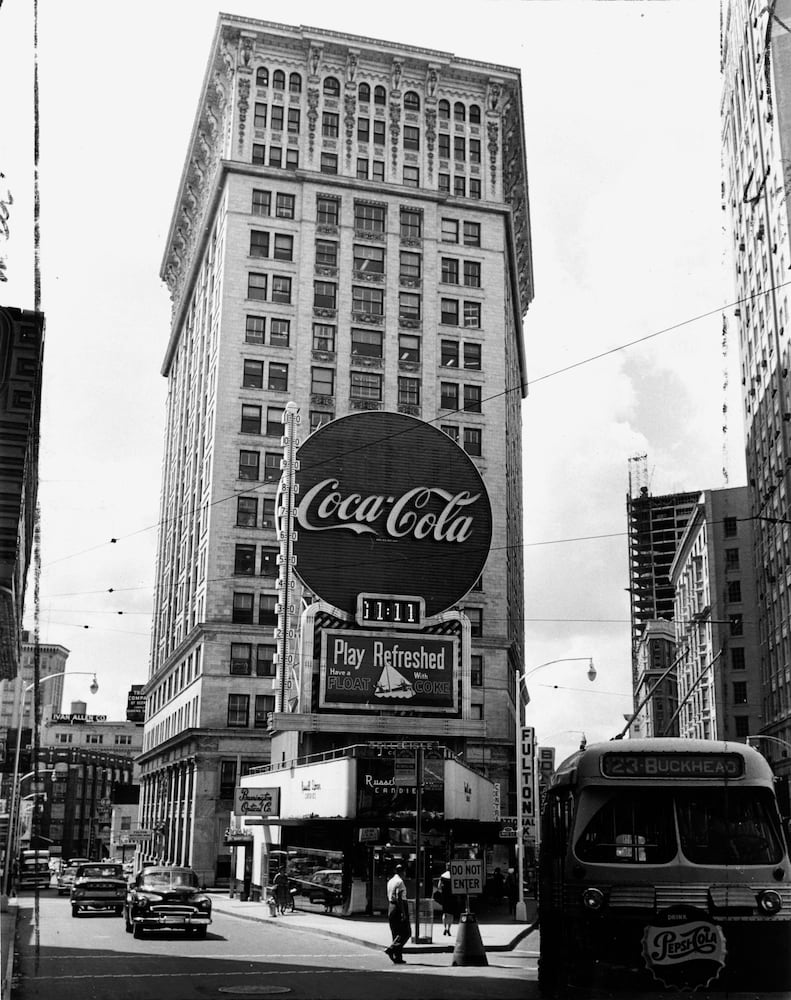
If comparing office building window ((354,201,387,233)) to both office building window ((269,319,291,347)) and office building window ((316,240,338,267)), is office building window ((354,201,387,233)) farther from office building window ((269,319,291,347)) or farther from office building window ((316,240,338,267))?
office building window ((269,319,291,347))

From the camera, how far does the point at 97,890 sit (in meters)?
37.6

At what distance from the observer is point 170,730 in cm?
9031

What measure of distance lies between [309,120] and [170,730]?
51.4 metres

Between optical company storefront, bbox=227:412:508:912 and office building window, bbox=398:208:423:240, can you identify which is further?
office building window, bbox=398:208:423:240

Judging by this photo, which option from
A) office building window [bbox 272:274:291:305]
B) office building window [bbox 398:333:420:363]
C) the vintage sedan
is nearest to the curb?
the vintage sedan

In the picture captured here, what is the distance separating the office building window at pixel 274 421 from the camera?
80688 millimetres

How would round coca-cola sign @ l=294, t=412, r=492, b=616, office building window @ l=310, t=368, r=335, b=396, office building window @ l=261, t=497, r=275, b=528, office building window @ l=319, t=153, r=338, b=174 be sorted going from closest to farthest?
round coca-cola sign @ l=294, t=412, r=492, b=616, office building window @ l=261, t=497, r=275, b=528, office building window @ l=310, t=368, r=335, b=396, office building window @ l=319, t=153, r=338, b=174

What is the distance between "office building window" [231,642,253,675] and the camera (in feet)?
249

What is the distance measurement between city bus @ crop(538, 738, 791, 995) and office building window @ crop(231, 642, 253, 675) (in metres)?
64.7

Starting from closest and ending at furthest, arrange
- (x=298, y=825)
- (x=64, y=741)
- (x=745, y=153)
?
(x=298, y=825)
(x=745, y=153)
(x=64, y=741)

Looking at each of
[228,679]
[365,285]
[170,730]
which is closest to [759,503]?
[365,285]

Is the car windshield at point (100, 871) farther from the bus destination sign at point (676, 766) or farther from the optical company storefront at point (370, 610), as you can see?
the bus destination sign at point (676, 766)

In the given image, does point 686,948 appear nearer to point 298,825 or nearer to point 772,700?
point 298,825

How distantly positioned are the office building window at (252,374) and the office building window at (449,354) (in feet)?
47.0
